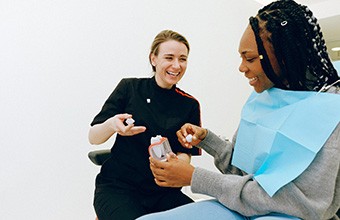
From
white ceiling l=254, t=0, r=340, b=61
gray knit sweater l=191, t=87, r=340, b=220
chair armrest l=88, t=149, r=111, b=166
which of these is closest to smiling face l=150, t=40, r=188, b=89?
chair armrest l=88, t=149, r=111, b=166

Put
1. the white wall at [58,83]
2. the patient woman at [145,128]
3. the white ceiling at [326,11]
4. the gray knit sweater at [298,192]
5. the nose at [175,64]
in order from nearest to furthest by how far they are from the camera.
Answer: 1. the gray knit sweater at [298,192]
2. the patient woman at [145,128]
3. the nose at [175,64]
4. the white wall at [58,83]
5. the white ceiling at [326,11]

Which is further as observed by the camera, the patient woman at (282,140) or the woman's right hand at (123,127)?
the woman's right hand at (123,127)

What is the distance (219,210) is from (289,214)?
183mm

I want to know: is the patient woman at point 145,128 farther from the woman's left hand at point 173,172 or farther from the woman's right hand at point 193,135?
the woman's left hand at point 173,172

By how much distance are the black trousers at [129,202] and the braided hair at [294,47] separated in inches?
26.2

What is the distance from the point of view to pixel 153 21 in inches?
85.3

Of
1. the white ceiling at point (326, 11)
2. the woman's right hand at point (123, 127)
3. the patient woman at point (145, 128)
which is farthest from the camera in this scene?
the white ceiling at point (326, 11)

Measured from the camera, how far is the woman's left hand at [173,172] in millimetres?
885

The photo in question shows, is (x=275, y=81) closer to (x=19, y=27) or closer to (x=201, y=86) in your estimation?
(x=19, y=27)

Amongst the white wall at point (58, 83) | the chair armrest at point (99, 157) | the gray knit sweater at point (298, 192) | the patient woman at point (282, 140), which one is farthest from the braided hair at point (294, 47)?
the white wall at point (58, 83)

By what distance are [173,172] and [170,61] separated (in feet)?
1.89

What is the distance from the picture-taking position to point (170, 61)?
4.28 feet

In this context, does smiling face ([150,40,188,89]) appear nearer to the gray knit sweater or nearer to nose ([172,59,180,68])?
nose ([172,59,180,68])

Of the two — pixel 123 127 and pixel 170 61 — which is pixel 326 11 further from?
pixel 123 127
